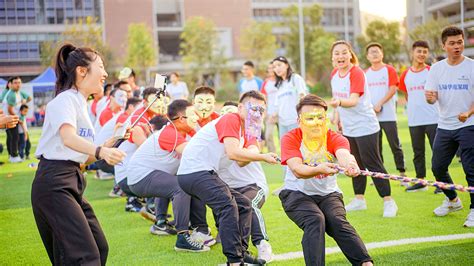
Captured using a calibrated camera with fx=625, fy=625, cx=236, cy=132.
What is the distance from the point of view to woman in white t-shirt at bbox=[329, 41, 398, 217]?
7.71 metres

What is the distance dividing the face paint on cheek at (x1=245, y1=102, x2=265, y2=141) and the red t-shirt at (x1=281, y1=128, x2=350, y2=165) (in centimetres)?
63

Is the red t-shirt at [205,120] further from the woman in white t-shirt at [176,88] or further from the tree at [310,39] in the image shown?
the tree at [310,39]

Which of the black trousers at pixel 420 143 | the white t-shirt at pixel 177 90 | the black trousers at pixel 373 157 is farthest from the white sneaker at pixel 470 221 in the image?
the white t-shirt at pixel 177 90

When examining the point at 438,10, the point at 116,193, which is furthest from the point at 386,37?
the point at 116,193

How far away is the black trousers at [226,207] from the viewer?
5.44 m

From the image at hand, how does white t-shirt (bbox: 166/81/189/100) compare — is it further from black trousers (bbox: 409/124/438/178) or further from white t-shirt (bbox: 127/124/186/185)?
white t-shirt (bbox: 127/124/186/185)

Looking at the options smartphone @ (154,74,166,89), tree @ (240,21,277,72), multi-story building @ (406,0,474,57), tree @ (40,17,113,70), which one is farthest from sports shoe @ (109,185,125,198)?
tree @ (240,21,277,72)

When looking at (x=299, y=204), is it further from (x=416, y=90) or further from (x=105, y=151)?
(x=416, y=90)

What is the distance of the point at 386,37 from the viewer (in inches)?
1848

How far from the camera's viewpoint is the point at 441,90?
282 inches

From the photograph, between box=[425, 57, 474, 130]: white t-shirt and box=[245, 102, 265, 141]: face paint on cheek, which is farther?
box=[425, 57, 474, 130]: white t-shirt

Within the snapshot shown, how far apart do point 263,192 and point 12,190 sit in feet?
23.4

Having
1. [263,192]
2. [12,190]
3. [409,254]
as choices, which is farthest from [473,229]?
[12,190]

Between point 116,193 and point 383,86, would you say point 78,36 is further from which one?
point 383,86
